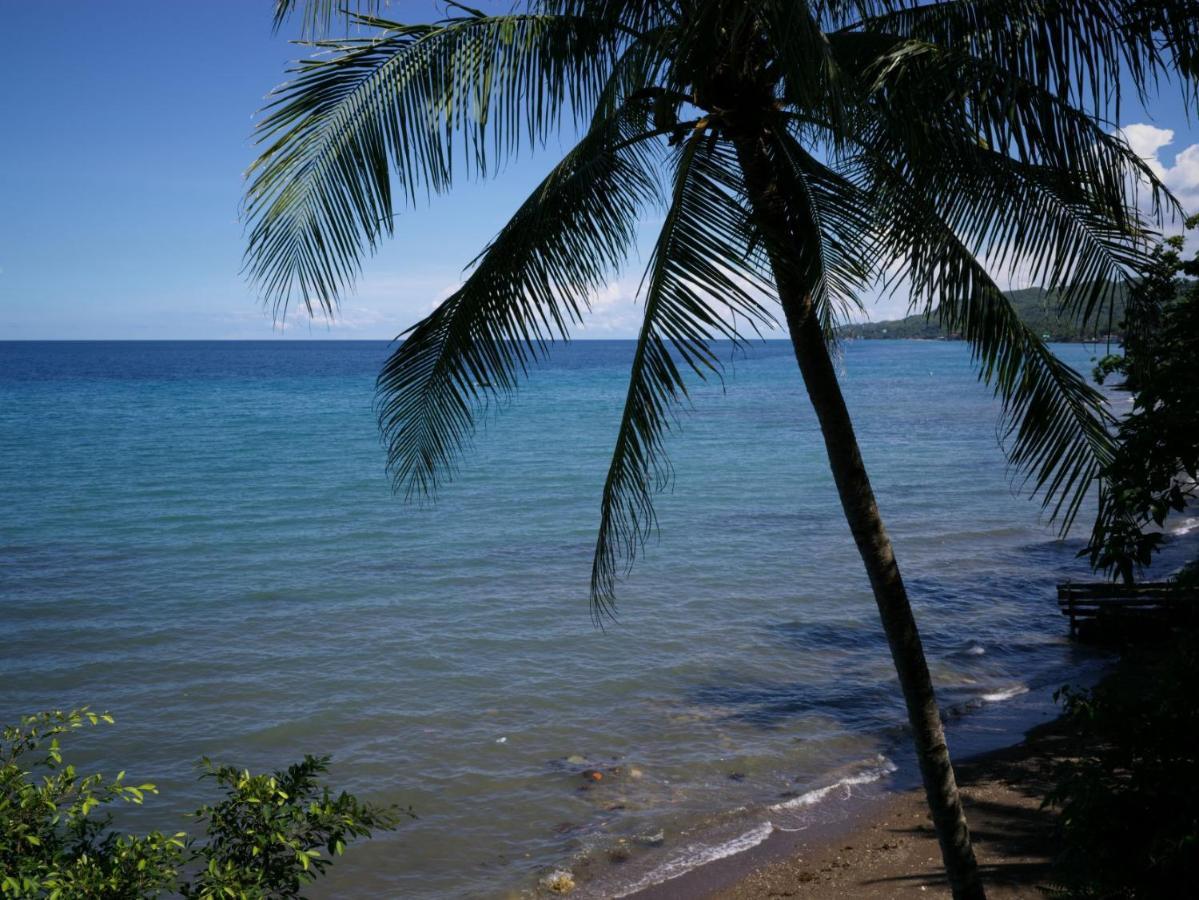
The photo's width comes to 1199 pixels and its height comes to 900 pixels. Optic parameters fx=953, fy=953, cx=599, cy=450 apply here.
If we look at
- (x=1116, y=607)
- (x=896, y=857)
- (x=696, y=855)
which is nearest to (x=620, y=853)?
(x=696, y=855)

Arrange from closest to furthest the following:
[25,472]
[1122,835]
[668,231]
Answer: [1122,835]
[668,231]
[25,472]

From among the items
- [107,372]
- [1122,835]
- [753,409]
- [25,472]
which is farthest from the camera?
[107,372]

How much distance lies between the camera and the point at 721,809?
9.71m

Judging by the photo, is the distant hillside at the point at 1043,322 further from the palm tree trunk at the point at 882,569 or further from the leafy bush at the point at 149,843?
the leafy bush at the point at 149,843

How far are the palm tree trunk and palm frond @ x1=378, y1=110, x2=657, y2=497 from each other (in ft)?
3.01

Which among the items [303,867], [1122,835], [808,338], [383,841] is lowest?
[383,841]

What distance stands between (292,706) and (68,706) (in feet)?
9.92

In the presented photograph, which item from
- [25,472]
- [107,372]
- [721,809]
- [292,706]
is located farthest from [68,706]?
[107,372]

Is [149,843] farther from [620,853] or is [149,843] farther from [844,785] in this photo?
[844,785]

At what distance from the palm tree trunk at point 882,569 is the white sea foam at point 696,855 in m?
4.04

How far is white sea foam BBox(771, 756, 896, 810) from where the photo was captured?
9.80 m

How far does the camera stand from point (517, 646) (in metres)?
14.6

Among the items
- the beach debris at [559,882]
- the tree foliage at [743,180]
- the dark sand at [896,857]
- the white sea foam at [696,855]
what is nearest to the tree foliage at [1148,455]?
the tree foliage at [743,180]

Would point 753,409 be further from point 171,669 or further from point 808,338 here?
point 808,338
